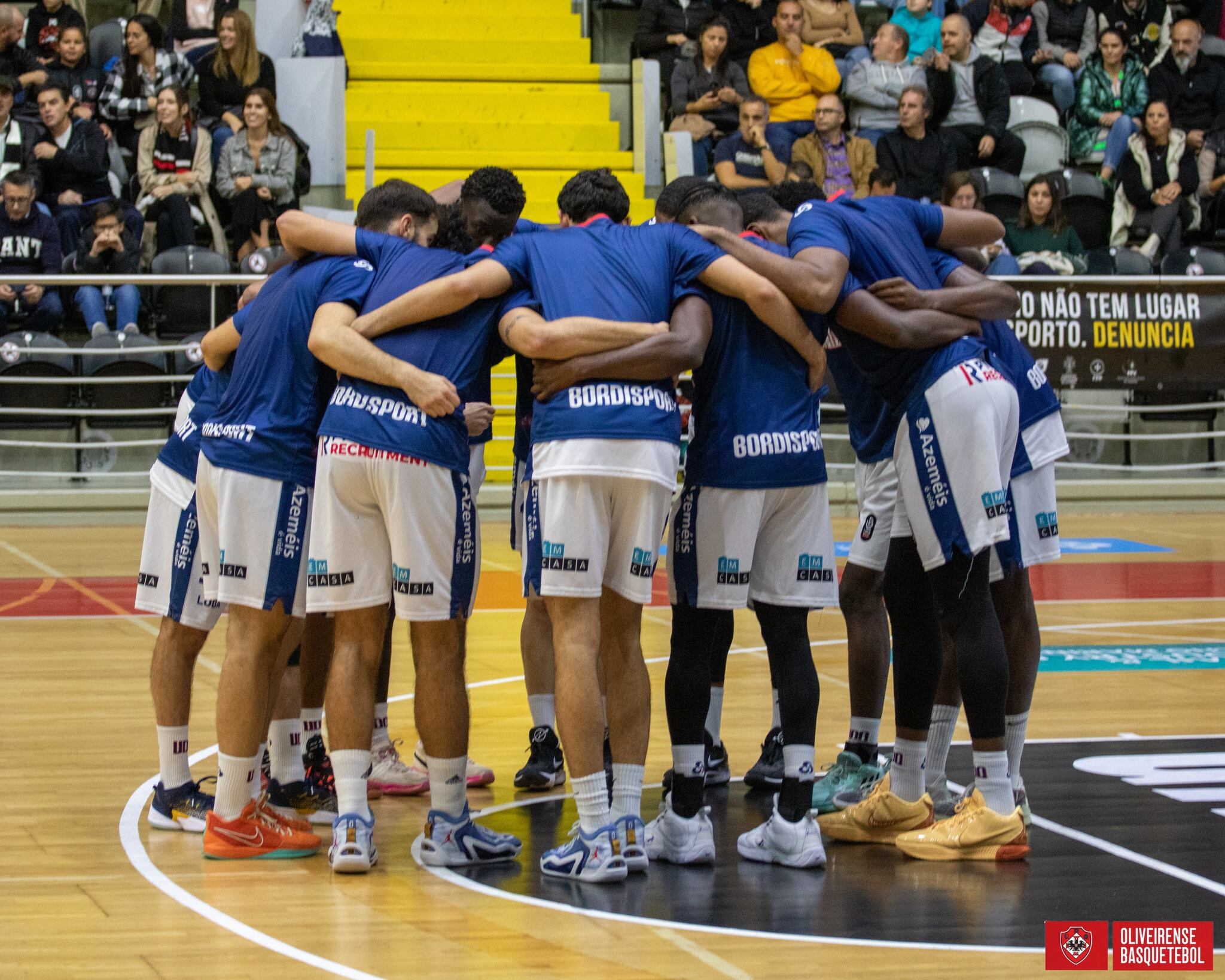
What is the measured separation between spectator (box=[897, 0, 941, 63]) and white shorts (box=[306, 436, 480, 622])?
13.3 meters

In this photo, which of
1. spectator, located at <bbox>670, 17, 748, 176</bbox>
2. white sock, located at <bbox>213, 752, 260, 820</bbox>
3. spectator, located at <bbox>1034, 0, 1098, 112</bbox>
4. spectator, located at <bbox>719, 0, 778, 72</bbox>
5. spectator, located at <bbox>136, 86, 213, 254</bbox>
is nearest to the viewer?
white sock, located at <bbox>213, 752, 260, 820</bbox>

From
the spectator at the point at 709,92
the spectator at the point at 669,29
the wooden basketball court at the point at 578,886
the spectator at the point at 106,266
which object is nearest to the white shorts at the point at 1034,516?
the wooden basketball court at the point at 578,886

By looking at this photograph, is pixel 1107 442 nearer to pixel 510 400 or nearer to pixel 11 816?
pixel 510 400

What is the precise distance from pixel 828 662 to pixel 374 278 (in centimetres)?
368

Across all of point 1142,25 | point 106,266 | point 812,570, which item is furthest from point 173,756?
point 1142,25

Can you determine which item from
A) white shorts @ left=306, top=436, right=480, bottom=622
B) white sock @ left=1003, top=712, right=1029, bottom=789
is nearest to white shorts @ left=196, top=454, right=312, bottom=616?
white shorts @ left=306, top=436, right=480, bottom=622

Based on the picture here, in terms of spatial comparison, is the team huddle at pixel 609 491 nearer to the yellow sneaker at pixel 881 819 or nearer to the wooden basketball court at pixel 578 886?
the yellow sneaker at pixel 881 819

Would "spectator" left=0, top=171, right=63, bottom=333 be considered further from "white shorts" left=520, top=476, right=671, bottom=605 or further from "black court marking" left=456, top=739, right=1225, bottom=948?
"white shorts" left=520, top=476, right=671, bottom=605

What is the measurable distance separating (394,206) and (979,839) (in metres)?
2.59

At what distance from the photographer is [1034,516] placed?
5.06m

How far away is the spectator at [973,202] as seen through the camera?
38.7ft

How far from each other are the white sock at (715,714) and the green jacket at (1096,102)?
12503 millimetres

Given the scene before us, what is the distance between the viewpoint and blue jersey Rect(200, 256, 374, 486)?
458 centimetres

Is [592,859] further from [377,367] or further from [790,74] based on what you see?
[790,74]
